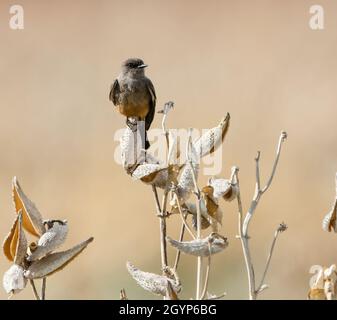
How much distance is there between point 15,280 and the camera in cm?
128

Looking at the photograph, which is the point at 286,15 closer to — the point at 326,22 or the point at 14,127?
the point at 326,22

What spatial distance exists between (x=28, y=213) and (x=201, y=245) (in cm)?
23

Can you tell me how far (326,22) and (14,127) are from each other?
89.3 inches

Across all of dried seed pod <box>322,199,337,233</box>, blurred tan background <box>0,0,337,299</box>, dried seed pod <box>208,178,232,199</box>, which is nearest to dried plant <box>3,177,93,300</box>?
dried seed pod <box>208,178,232,199</box>

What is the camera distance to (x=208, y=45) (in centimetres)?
613

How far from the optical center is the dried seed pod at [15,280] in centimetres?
127

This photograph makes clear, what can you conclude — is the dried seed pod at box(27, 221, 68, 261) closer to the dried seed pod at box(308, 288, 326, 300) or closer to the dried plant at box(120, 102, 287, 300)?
the dried plant at box(120, 102, 287, 300)

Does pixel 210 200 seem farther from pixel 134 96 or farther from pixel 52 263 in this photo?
pixel 134 96

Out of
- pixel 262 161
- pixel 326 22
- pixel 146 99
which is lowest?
pixel 262 161

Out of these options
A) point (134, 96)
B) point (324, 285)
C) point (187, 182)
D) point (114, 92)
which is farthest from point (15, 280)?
point (114, 92)

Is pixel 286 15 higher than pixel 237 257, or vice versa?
pixel 286 15
